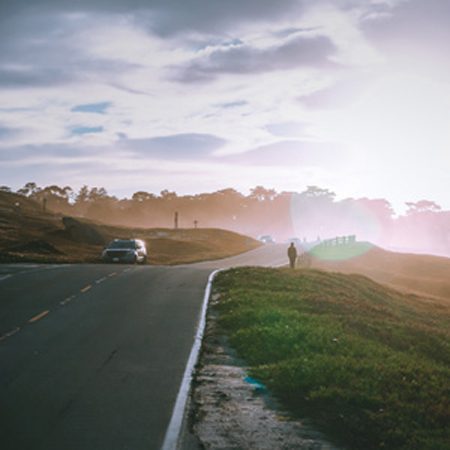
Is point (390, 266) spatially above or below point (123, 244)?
below

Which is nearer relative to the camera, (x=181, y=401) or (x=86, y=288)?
(x=181, y=401)

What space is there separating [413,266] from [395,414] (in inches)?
2917

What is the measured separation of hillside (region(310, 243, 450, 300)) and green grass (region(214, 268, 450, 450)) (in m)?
36.6

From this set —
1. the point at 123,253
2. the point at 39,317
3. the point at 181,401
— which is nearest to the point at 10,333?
the point at 39,317

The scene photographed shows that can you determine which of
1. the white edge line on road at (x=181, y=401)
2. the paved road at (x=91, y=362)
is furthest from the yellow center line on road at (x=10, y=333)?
the white edge line on road at (x=181, y=401)

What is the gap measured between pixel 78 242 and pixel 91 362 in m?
59.7

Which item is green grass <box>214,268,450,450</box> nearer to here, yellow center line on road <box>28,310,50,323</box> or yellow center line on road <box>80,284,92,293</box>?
yellow center line on road <box>28,310,50,323</box>

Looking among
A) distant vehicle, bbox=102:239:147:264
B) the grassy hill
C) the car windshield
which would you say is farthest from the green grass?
the grassy hill

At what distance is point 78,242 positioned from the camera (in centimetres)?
7000

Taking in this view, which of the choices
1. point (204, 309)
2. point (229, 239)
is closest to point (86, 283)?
point (204, 309)

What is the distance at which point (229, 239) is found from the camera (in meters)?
109

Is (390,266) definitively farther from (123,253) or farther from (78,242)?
(123,253)

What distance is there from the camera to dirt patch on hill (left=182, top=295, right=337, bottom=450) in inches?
300

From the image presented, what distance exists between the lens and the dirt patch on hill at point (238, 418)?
7.62 m
